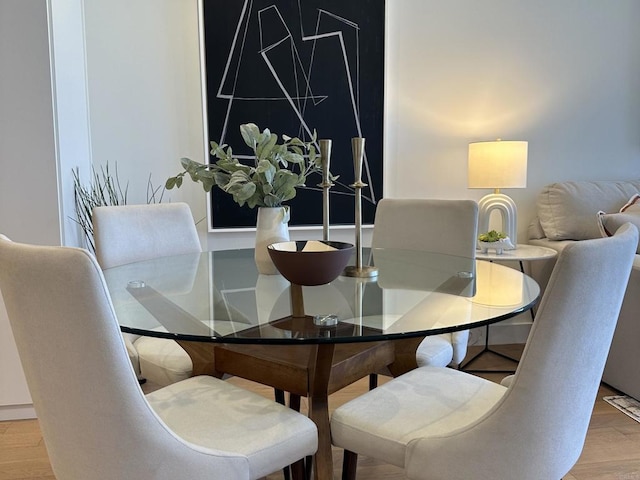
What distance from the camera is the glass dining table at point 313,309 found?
118 centimetres

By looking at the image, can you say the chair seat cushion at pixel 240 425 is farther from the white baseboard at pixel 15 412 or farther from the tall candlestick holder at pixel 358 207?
the white baseboard at pixel 15 412

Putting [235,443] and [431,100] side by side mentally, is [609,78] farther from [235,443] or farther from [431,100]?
[235,443]

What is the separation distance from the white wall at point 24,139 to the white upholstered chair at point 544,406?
69.7 inches

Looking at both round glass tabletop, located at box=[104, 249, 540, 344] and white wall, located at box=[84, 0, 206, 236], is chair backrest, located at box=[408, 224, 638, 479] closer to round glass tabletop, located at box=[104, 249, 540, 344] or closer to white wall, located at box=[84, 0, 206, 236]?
round glass tabletop, located at box=[104, 249, 540, 344]

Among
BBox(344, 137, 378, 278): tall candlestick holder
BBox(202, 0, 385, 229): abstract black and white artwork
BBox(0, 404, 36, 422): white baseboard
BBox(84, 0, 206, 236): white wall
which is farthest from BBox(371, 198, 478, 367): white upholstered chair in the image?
BBox(0, 404, 36, 422): white baseboard

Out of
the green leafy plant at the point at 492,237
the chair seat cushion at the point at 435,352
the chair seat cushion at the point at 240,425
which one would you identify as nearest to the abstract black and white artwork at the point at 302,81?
the green leafy plant at the point at 492,237

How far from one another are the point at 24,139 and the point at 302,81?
149 cm

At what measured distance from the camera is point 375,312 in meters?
1.33

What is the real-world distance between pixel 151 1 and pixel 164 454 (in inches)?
101

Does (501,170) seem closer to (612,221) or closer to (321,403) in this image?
(612,221)

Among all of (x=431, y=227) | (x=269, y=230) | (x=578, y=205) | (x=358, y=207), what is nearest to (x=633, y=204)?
(x=578, y=205)

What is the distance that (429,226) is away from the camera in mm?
2328

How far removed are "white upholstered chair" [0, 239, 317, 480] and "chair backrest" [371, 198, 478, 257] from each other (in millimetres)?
1394

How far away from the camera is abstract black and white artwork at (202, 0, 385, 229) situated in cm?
287
